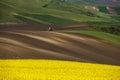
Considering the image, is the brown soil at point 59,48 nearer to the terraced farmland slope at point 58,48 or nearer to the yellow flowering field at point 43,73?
the terraced farmland slope at point 58,48

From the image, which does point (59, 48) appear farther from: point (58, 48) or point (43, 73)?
point (43, 73)

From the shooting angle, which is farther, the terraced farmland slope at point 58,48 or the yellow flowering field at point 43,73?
the terraced farmland slope at point 58,48

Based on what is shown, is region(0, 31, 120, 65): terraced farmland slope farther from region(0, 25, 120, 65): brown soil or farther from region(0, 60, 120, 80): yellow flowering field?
region(0, 60, 120, 80): yellow flowering field

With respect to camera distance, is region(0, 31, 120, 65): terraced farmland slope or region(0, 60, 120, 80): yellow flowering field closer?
region(0, 60, 120, 80): yellow flowering field

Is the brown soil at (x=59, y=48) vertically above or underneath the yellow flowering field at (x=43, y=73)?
underneath

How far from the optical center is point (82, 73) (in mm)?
27969

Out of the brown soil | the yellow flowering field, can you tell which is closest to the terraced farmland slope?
the brown soil

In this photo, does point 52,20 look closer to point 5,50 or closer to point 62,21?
point 62,21

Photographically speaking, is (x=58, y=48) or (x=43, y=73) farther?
(x=58, y=48)

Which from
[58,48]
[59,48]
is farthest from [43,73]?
[59,48]

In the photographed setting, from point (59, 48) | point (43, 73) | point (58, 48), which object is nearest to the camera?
point (43, 73)

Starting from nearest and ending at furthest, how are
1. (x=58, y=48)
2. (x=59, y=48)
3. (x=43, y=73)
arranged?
(x=43, y=73) → (x=58, y=48) → (x=59, y=48)

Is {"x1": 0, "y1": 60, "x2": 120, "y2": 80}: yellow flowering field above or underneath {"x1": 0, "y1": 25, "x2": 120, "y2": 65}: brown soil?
above

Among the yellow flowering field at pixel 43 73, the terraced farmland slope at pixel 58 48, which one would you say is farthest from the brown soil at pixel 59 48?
the yellow flowering field at pixel 43 73
